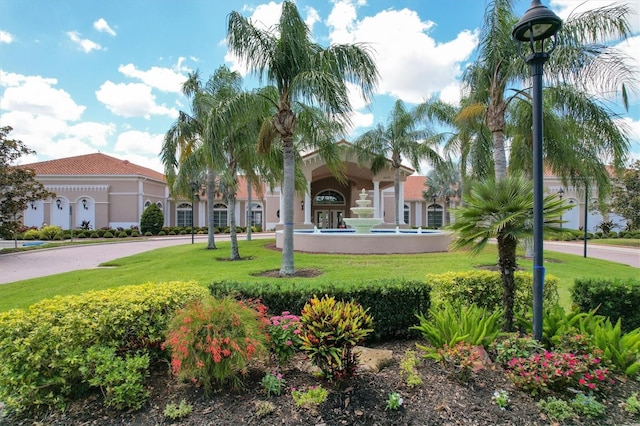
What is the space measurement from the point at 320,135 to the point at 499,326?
8.20 meters

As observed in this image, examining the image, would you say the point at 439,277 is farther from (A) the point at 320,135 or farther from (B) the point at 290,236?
(A) the point at 320,135

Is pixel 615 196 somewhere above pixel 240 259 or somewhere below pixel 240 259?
above

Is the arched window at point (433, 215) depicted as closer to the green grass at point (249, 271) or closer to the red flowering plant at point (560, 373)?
the green grass at point (249, 271)

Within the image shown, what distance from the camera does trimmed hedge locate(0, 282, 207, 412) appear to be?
305 centimetres

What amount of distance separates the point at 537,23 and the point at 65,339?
5805 millimetres

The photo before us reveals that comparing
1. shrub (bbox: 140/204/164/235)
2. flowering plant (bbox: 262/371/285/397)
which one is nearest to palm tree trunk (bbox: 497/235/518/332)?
flowering plant (bbox: 262/371/285/397)

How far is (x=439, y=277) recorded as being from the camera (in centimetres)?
540

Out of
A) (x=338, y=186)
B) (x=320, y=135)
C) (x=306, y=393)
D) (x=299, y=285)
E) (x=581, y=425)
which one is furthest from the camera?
(x=338, y=186)

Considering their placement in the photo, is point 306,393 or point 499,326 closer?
point 306,393

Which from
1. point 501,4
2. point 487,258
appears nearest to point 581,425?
point 501,4

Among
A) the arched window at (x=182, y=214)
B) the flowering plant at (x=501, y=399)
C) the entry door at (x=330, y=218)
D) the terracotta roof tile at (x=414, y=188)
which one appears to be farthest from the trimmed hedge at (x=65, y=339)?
the terracotta roof tile at (x=414, y=188)

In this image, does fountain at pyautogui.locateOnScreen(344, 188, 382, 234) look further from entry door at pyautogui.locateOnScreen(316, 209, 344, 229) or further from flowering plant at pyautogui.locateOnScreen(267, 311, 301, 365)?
entry door at pyautogui.locateOnScreen(316, 209, 344, 229)

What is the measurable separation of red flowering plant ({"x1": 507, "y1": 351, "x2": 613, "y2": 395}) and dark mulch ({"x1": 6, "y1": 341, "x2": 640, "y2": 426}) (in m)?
0.14

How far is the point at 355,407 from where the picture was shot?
3.16 m
